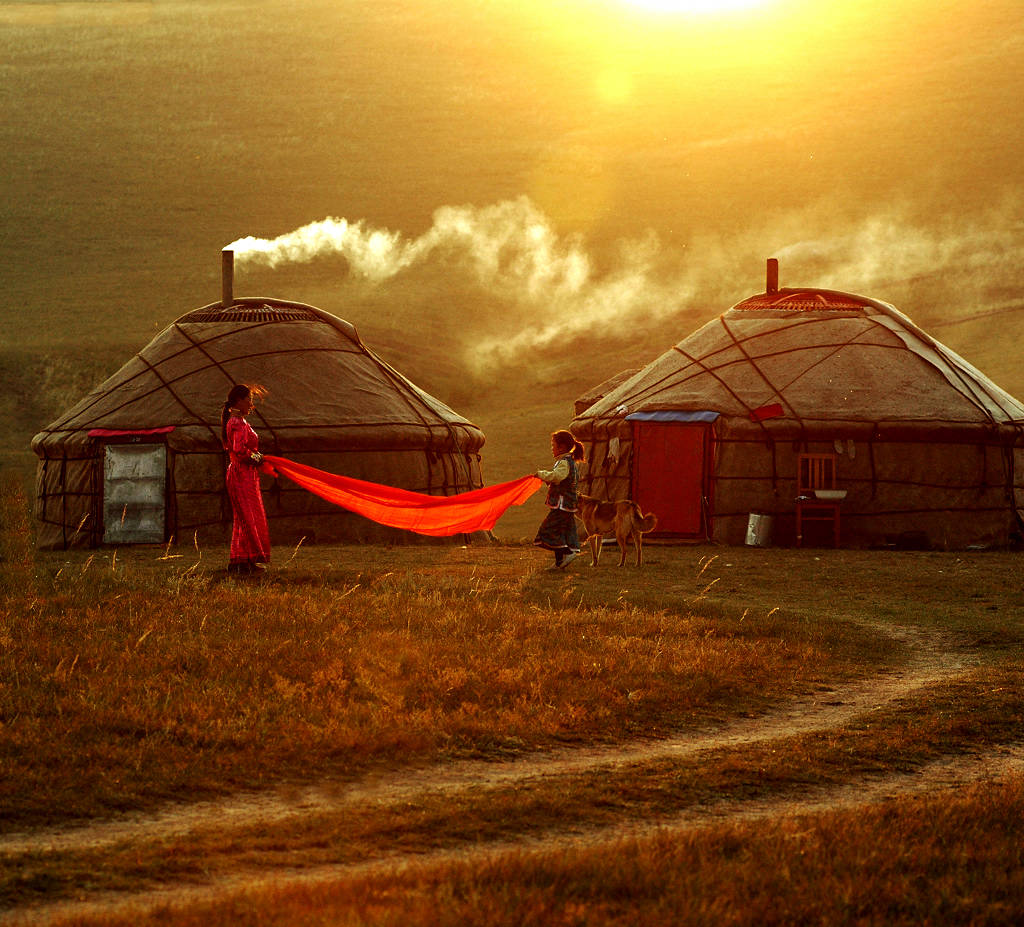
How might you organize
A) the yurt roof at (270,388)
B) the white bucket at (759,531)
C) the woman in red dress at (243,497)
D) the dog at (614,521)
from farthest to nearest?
the yurt roof at (270,388) < the white bucket at (759,531) < the dog at (614,521) < the woman in red dress at (243,497)

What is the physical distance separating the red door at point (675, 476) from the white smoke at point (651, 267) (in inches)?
1943

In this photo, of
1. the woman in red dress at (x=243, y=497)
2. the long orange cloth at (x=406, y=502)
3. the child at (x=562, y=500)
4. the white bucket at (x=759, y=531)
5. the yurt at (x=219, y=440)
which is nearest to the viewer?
the woman in red dress at (x=243, y=497)

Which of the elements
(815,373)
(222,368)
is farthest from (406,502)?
(815,373)

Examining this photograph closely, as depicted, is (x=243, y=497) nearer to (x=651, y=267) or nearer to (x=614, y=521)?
(x=614, y=521)

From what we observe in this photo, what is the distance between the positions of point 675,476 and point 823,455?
1.70 meters

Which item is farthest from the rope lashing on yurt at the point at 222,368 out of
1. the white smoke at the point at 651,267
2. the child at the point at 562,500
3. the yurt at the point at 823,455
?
the white smoke at the point at 651,267

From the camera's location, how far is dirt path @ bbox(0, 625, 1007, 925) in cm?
421

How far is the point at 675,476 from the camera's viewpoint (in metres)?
18.2

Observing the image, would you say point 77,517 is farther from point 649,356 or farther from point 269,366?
point 649,356

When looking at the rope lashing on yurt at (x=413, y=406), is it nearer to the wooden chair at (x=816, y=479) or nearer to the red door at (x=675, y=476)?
the red door at (x=675, y=476)

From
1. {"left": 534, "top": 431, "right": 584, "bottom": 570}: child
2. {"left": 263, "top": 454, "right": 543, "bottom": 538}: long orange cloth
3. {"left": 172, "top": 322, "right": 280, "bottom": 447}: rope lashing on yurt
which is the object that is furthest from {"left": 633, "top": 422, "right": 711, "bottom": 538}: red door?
{"left": 263, "top": 454, "right": 543, "bottom": 538}: long orange cloth

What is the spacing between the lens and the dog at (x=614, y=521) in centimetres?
1429

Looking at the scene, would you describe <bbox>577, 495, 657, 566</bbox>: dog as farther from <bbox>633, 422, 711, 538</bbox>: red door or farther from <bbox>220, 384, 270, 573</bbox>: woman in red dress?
<bbox>633, 422, 711, 538</bbox>: red door

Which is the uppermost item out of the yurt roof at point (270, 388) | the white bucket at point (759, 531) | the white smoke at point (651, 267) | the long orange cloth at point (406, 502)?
the white smoke at point (651, 267)
